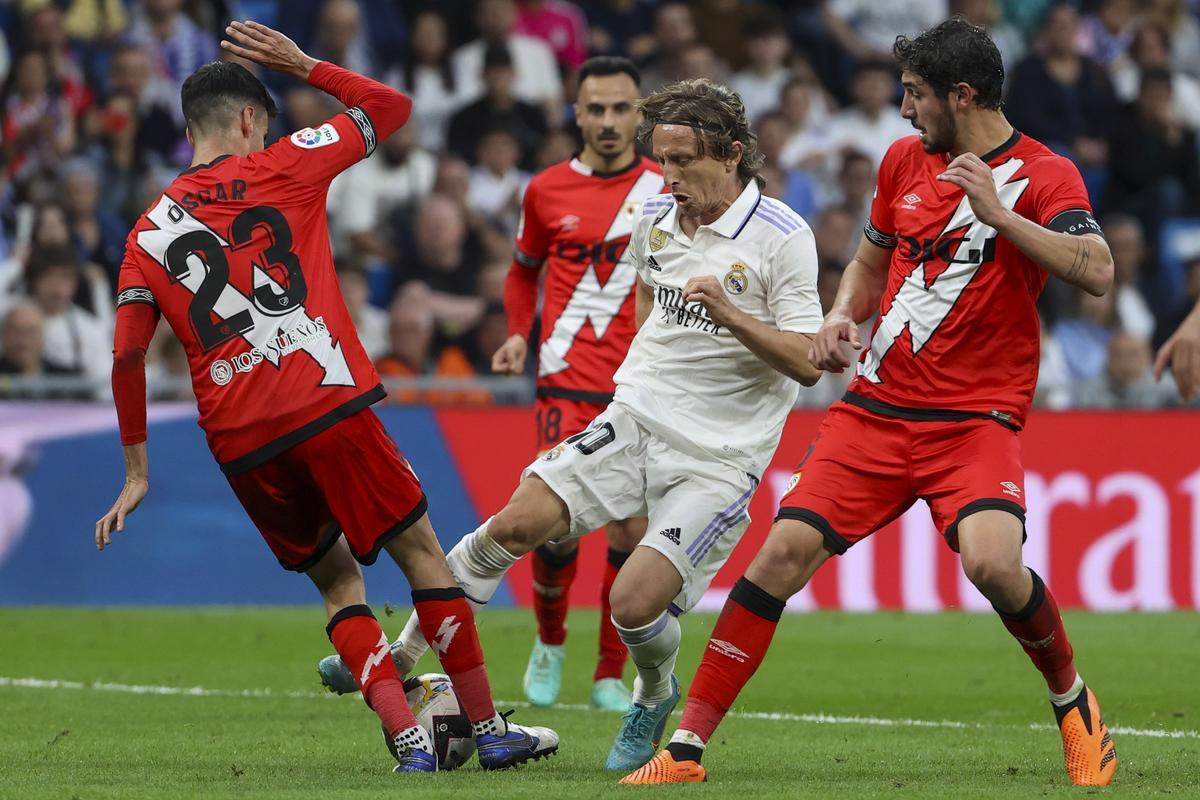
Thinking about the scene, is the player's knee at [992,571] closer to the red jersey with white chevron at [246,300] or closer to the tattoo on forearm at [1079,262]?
the tattoo on forearm at [1079,262]

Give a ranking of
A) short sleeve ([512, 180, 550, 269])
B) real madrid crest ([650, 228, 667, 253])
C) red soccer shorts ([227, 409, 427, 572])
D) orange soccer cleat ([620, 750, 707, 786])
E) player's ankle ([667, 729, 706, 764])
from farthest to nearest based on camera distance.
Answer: short sleeve ([512, 180, 550, 269]) → real madrid crest ([650, 228, 667, 253]) → red soccer shorts ([227, 409, 427, 572]) → player's ankle ([667, 729, 706, 764]) → orange soccer cleat ([620, 750, 707, 786])

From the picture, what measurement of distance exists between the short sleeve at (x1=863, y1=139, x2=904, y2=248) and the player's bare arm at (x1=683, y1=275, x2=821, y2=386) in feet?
1.93

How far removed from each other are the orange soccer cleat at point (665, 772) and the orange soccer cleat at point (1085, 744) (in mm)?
1287

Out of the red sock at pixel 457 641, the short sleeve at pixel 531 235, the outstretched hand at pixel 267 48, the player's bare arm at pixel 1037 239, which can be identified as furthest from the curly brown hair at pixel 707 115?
the short sleeve at pixel 531 235

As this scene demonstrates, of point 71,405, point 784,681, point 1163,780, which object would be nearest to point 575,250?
point 784,681

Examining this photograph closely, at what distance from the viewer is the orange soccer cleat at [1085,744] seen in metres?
6.34

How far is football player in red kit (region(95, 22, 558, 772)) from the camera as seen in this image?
6344 millimetres

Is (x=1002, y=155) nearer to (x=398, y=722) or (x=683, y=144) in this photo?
(x=683, y=144)

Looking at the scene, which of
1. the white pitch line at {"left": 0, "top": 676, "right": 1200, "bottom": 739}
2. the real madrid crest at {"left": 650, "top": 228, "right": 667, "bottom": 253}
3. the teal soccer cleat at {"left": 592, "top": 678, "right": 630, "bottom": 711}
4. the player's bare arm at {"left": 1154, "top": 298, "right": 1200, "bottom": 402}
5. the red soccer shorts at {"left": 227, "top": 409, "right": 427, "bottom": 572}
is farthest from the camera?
the teal soccer cleat at {"left": 592, "top": 678, "right": 630, "bottom": 711}

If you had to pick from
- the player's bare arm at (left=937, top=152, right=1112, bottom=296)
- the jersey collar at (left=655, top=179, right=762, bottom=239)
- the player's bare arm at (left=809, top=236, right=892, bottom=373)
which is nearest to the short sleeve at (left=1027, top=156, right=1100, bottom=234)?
the player's bare arm at (left=937, top=152, right=1112, bottom=296)

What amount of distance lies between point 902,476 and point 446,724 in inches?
71.0

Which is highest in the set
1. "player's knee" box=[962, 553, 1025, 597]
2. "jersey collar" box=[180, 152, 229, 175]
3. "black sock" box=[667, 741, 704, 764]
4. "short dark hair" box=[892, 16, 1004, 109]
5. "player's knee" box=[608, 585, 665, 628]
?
"short dark hair" box=[892, 16, 1004, 109]

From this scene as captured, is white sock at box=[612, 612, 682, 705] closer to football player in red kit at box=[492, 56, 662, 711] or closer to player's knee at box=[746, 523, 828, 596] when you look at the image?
player's knee at box=[746, 523, 828, 596]

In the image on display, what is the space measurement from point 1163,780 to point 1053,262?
6.07 feet
